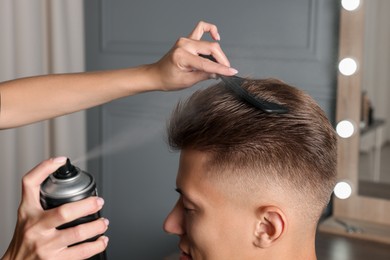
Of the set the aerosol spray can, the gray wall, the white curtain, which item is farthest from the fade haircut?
the white curtain

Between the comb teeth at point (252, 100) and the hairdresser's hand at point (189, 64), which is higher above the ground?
the hairdresser's hand at point (189, 64)

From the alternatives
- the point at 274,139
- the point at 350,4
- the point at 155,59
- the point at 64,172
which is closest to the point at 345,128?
the point at 350,4

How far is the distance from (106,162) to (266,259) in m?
1.70

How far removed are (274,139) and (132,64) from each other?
1.54 m

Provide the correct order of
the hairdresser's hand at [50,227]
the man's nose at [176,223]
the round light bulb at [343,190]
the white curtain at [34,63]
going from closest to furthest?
the hairdresser's hand at [50,227] → the man's nose at [176,223] → the round light bulb at [343,190] → the white curtain at [34,63]

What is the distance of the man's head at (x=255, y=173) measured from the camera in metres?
0.99

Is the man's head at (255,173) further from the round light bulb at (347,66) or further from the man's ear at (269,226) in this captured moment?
the round light bulb at (347,66)

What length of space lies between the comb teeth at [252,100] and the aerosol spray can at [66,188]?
0.30 meters

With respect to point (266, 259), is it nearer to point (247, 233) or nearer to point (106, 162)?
point (247, 233)

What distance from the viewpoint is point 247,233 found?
1018 mm

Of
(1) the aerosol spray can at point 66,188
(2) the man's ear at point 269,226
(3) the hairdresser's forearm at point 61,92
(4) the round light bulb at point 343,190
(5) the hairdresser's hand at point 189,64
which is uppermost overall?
(5) the hairdresser's hand at point 189,64

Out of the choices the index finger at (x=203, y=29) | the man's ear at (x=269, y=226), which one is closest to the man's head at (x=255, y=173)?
the man's ear at (x=269, y=226)

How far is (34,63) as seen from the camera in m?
2.31

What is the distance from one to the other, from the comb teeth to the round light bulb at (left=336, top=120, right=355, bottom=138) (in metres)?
0.98
